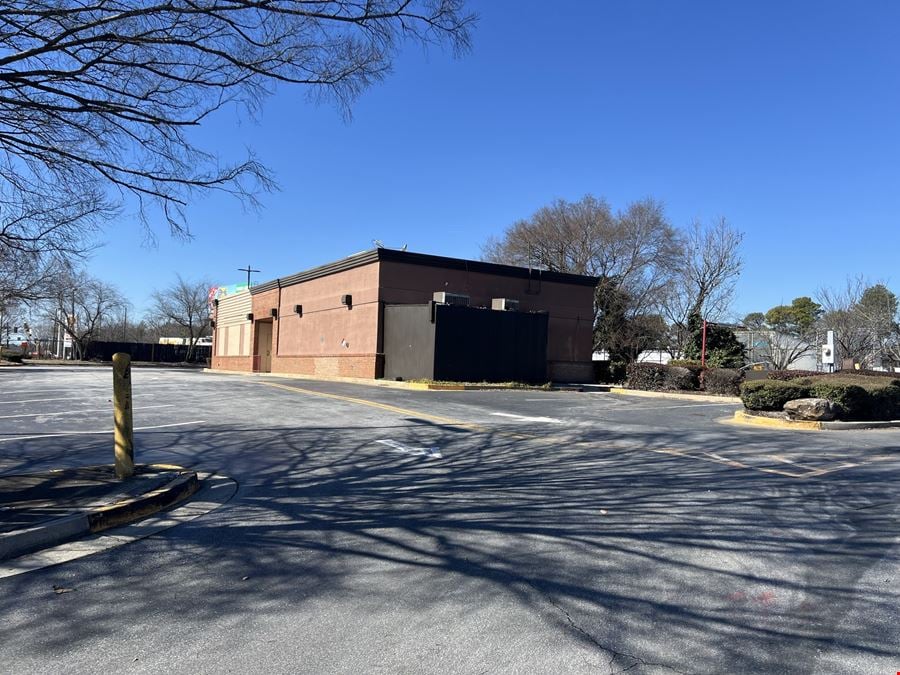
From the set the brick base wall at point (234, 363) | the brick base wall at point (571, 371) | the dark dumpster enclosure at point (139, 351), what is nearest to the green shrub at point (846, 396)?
the brick base wall at point (571, 371)

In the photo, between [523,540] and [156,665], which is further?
[523,540]

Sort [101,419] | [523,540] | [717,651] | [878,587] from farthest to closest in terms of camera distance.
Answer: [101,419], [523,540], [878,587], [717,651]

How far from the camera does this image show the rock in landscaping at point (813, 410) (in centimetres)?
1387

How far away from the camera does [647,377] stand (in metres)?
23.9

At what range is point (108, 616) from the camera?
3.89m

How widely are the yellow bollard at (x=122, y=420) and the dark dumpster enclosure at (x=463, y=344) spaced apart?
17695 millimetres

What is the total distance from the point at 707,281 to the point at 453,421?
28.0 meters

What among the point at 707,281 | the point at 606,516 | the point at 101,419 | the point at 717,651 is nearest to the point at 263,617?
the point at 717,651

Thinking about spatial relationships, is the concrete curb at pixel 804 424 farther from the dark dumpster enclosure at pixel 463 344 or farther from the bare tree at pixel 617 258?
the bare tree at pixel 617 258

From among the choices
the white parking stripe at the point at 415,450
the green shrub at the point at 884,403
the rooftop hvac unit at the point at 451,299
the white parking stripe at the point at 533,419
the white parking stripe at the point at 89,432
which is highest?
the rooftop hvac unit at the point at 451,299

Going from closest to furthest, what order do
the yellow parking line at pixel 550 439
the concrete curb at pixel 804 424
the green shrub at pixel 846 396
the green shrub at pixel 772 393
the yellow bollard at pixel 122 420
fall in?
1. the yellow bollard at pixel 122 420
2. the yellow parking line at pixel 550 439
3. the concrete curb at pixel 804 424
4. the green shrub at pixel 846 396
5. the green shrub at pixel 772 393

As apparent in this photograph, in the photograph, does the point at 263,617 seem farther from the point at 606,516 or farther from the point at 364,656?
the point at 606,516

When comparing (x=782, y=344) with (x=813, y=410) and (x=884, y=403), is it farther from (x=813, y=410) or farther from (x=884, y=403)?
(x=813, y=410)

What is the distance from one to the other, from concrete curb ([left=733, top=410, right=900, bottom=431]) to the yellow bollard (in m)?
12.4
